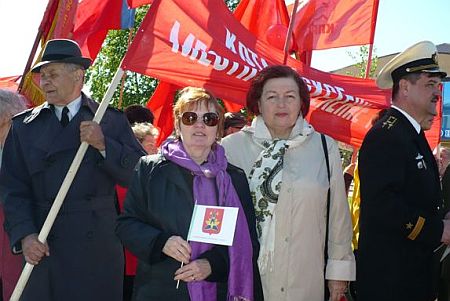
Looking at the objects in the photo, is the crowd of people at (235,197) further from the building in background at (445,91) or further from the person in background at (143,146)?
the building in background at (445,91)

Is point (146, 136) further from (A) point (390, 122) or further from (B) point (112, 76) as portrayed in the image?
(B) point (112, 76)

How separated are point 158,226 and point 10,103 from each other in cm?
202

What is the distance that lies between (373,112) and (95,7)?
3.17 metres

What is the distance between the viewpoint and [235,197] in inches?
113

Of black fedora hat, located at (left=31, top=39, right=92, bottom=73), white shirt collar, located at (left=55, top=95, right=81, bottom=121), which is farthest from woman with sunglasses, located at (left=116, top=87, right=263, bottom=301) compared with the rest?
black fedora hat, located at (left=31, top=39, right=92, bottom=73)

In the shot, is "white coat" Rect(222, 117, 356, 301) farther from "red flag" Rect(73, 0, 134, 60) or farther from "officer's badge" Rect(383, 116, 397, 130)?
"red flag" Rect(73, 0, 134, 60)

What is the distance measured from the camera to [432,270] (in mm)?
3461

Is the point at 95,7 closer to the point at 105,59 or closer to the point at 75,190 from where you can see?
the point at 75,190

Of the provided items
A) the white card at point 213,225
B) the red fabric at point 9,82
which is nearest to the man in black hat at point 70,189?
the white card at point 213,225

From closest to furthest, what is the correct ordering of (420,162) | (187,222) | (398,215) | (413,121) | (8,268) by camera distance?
(187,222)
(398,215)
(420,162)
(413,121)
(8,268)

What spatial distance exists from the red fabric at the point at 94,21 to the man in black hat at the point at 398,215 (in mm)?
4024

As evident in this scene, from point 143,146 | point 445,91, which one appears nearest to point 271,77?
point 143,146

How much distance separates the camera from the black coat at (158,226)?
2740 mm

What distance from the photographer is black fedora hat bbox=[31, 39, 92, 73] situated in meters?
3.70
